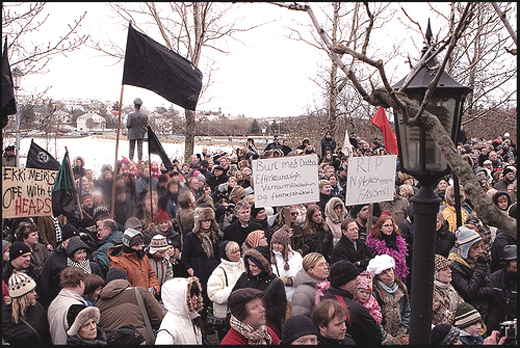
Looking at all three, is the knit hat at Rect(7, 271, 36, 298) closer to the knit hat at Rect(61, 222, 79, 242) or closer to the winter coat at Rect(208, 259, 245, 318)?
the knit hat at Rect(61, 222, 79, 242)

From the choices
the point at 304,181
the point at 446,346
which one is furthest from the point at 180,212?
the point at 446,346

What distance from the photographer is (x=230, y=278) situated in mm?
5520

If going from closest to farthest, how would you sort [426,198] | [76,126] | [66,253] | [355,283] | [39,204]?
1. [426,198]
2. [355,283]
3. [66,253]
4. [39,204]
5. [76,126]

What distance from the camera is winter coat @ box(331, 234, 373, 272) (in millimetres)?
6105

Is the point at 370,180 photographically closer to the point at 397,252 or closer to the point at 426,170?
the point at 397,252

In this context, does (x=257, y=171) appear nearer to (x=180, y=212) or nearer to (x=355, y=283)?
(x=180, y=212)

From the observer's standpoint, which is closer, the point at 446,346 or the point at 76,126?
the point at 446,346

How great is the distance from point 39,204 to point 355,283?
449cm

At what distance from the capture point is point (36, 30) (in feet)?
33.7

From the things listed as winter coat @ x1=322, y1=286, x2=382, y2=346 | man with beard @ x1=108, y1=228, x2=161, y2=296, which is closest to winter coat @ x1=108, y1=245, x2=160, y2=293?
man with beard @ x1=108, y1=228, x2=161, y2=296

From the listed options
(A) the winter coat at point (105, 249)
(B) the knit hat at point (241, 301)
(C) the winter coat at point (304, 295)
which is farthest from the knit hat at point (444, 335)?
(A) the winter coat at point (105, 249)

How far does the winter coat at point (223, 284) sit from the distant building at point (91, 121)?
11797mm

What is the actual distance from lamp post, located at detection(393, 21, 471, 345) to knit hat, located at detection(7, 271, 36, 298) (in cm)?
315

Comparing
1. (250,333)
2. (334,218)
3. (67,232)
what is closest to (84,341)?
(250,333)
